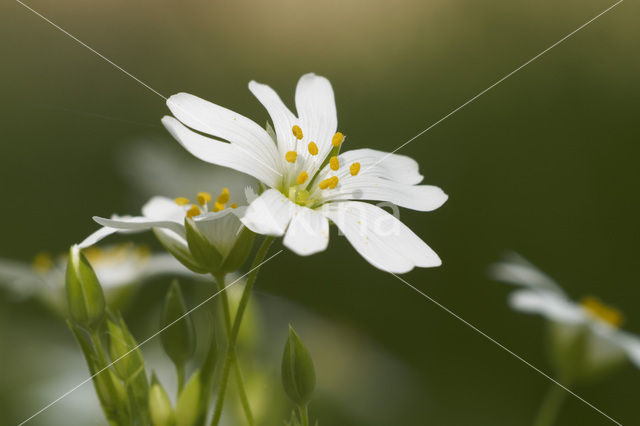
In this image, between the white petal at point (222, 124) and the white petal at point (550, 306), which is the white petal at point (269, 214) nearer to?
the white petal at point (222, 124)

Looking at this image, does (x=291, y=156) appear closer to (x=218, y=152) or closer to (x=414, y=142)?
(x=218, y=152)

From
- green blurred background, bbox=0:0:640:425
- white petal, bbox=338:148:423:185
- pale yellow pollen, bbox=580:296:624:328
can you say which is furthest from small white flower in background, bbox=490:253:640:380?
white petal, bbox=338:148:423:185

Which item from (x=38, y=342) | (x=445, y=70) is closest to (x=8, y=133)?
(x=38, y=342)

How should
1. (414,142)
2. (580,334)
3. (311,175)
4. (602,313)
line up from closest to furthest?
1. (311,175)
2. (580,334)
3. (602,313)
4. (414,142)

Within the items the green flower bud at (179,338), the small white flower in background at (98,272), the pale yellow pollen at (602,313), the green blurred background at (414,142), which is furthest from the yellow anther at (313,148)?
the pale yellow pollen at (602,313)

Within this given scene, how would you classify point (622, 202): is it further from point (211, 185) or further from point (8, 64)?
point (8, 64)

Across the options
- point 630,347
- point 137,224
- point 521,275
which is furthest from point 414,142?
point 137,224
